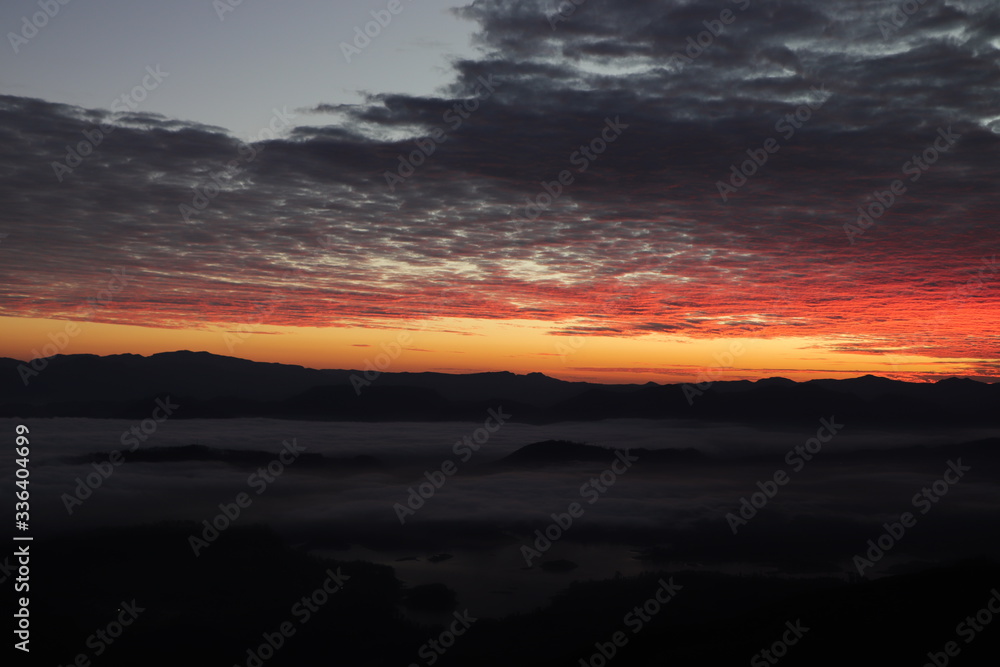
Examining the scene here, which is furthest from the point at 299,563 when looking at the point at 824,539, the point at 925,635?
the point at 824,539

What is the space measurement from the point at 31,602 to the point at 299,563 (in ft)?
142

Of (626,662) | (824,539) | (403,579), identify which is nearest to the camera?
(626,662)

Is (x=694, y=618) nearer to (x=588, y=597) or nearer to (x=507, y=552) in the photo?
(x=588, y=597)

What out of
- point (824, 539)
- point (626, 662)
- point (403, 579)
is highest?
point (626, 662)

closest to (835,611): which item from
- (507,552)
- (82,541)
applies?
(507,552)

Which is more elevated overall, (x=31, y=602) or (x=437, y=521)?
(x=31, y=602)

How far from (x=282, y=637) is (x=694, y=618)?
54.4 m

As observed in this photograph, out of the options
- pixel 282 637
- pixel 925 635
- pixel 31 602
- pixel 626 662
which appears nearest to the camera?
pixel 925 635

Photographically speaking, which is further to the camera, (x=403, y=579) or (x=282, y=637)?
(x=403, y=579)

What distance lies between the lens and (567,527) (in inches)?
7707

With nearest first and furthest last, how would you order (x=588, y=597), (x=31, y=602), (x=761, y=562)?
(x=31, y=602) → (x=588, y=597) → (x=761, y=562)

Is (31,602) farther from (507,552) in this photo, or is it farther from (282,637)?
(507,552)

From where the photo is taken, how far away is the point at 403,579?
405ft

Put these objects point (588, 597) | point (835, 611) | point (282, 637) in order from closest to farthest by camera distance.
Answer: point (835, 611) < point (282, 637) < point (588, 597)
